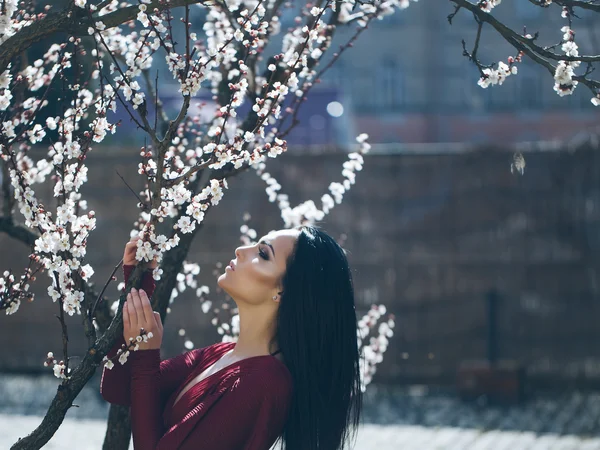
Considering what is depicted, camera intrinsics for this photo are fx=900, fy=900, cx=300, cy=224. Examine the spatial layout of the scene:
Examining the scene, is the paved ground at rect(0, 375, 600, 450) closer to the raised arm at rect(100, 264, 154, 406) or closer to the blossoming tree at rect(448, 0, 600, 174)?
the raised arm at rect(100, 264, 154, 406)

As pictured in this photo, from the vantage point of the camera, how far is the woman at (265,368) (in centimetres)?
278

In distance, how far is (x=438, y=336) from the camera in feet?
30.0

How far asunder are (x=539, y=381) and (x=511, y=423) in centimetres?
134

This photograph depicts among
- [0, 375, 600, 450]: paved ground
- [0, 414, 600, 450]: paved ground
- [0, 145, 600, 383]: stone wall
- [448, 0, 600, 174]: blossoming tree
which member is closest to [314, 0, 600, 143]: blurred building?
[0, 145, 600, 383]: stone wall

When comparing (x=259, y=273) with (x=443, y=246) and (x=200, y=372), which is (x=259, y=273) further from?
(x=443, y=246)

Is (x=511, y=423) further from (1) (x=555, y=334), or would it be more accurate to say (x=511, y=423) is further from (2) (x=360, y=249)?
(2) (x=360, y=249)

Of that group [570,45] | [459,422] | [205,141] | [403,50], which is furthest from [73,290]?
[403,50]

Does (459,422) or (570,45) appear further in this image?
(459,422)

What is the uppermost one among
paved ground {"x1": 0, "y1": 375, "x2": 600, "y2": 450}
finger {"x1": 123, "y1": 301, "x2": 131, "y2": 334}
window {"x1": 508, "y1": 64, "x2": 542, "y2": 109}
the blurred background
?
window {"x1": 508, "y1": 64, "x2": 542, "y2": 109}

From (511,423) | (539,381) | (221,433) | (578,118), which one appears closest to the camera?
(221,433)

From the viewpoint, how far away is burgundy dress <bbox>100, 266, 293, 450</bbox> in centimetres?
276

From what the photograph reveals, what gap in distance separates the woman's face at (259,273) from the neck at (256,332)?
1.6 inches

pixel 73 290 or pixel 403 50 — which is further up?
pixel 403 50

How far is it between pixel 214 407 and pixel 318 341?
0.42m
